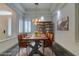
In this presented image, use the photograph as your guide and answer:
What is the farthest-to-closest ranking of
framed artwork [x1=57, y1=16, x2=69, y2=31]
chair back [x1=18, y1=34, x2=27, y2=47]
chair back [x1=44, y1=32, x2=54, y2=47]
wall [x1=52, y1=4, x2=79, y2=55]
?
1. framed artwork [x1=57, y1=16, x2=69, y2=31]
2. wall [x1=52, y1=4, x2=79, y2=55]
3. chair back [x1=44, y1=32, x2=54, y2=47]
4. chair back [x1=18, y1=34, x2=27, y2=47]

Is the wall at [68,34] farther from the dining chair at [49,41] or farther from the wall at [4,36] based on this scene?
the wall at [4,36]

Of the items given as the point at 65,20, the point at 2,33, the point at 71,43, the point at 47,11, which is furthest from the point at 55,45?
the point at 2,33

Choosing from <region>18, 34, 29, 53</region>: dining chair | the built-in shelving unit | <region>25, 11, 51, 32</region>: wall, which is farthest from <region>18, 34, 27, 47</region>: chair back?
the built-in shelving unit

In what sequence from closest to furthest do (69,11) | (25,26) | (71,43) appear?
(25,26)
(71,43)
(69,11)

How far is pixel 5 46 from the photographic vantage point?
448cm

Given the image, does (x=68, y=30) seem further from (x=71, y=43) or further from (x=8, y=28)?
(x=8, y=28)

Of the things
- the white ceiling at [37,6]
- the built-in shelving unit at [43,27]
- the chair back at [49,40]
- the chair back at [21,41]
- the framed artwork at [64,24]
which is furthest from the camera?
the framed artwork at [64,24]

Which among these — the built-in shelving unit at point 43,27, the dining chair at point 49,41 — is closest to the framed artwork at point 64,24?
the dining chair at point 49,41

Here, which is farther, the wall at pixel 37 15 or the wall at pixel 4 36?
the wall at pixel 4 36

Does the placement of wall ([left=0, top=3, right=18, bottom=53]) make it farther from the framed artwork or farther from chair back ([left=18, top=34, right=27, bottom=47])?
the framed artwork

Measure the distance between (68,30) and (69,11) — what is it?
0.69 metres

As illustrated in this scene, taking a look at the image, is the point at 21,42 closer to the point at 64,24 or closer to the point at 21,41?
the point at 21,41

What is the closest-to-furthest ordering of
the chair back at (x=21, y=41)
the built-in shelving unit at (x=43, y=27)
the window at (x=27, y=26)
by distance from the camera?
1. the window at (x=27, y=26)
2. the chair back at (x=21, y=41)
3. the built-in shelving unit at (x=43, y=27)

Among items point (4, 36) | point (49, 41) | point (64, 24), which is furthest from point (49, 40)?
point (4, 36)
